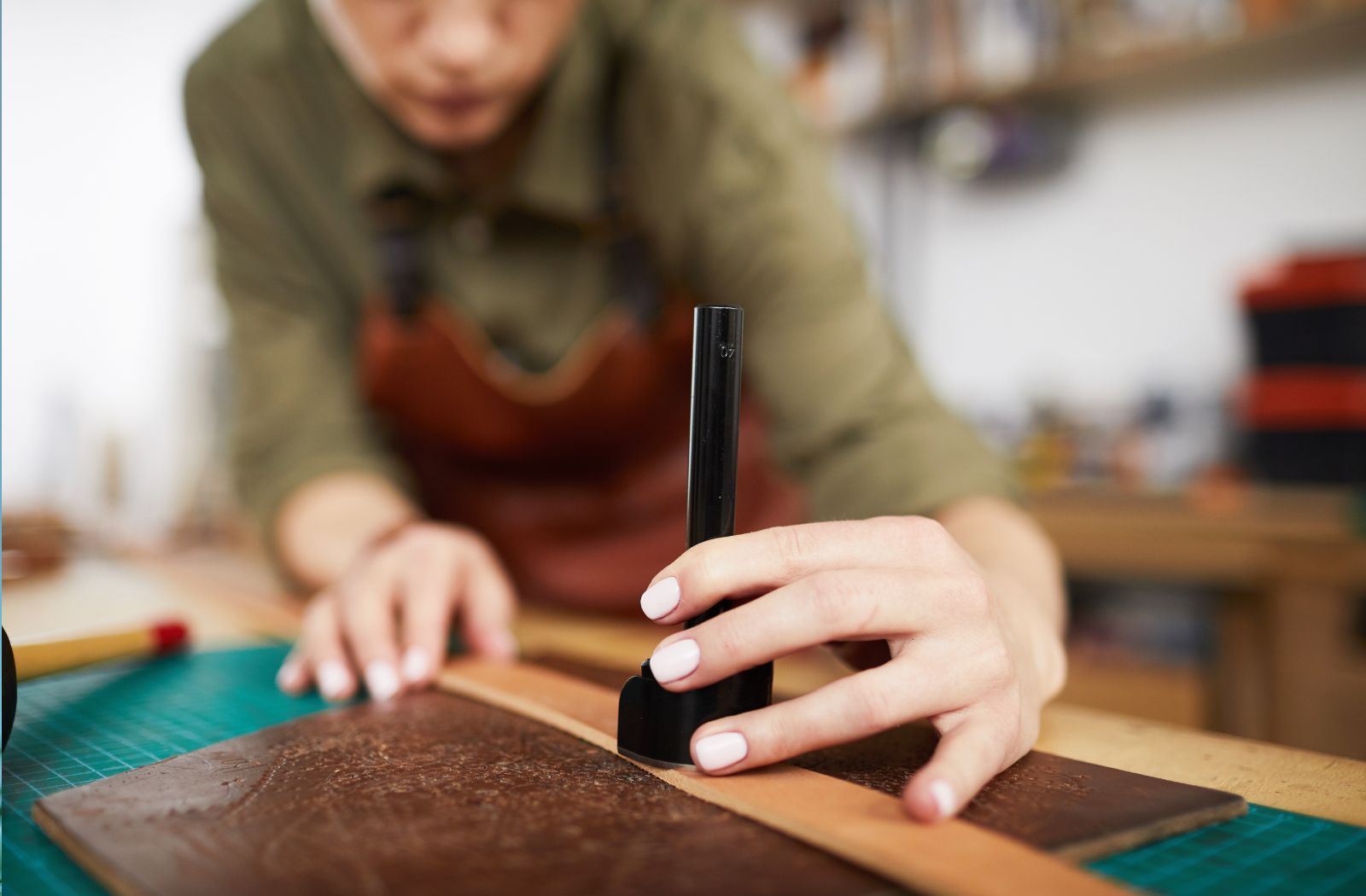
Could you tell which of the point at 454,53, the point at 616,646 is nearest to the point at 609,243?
the point at 454,53

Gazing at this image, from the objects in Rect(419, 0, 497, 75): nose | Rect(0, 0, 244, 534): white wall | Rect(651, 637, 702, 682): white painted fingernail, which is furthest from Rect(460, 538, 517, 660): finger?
Rect(0, 0, 244, 534): white wall

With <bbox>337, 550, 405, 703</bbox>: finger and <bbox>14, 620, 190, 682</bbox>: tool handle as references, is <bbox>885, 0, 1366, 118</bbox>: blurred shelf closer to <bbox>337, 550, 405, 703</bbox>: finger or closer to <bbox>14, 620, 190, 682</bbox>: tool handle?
<bbox>337, 550, 405, 703</bbox>: finger

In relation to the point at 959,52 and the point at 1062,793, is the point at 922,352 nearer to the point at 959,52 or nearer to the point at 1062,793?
the point at 959,52

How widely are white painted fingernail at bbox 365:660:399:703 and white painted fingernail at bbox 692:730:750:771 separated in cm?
27

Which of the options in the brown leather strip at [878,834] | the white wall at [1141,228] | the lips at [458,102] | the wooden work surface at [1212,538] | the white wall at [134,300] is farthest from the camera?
the white wall at [134,300]

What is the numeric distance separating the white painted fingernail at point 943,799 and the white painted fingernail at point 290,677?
47cm

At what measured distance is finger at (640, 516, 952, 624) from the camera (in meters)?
0.44

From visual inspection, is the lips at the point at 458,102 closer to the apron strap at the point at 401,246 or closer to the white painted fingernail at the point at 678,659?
the apron strap at the point at 401,246

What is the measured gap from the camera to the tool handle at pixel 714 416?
0.44m

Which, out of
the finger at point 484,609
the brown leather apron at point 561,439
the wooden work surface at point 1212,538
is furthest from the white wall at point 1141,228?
the finger at point 484,609

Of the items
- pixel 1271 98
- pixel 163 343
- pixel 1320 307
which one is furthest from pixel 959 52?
pixel 163 343

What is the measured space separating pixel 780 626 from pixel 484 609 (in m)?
0.39

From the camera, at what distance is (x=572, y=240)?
118 cm

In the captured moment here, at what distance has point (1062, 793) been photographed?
0.45 m
